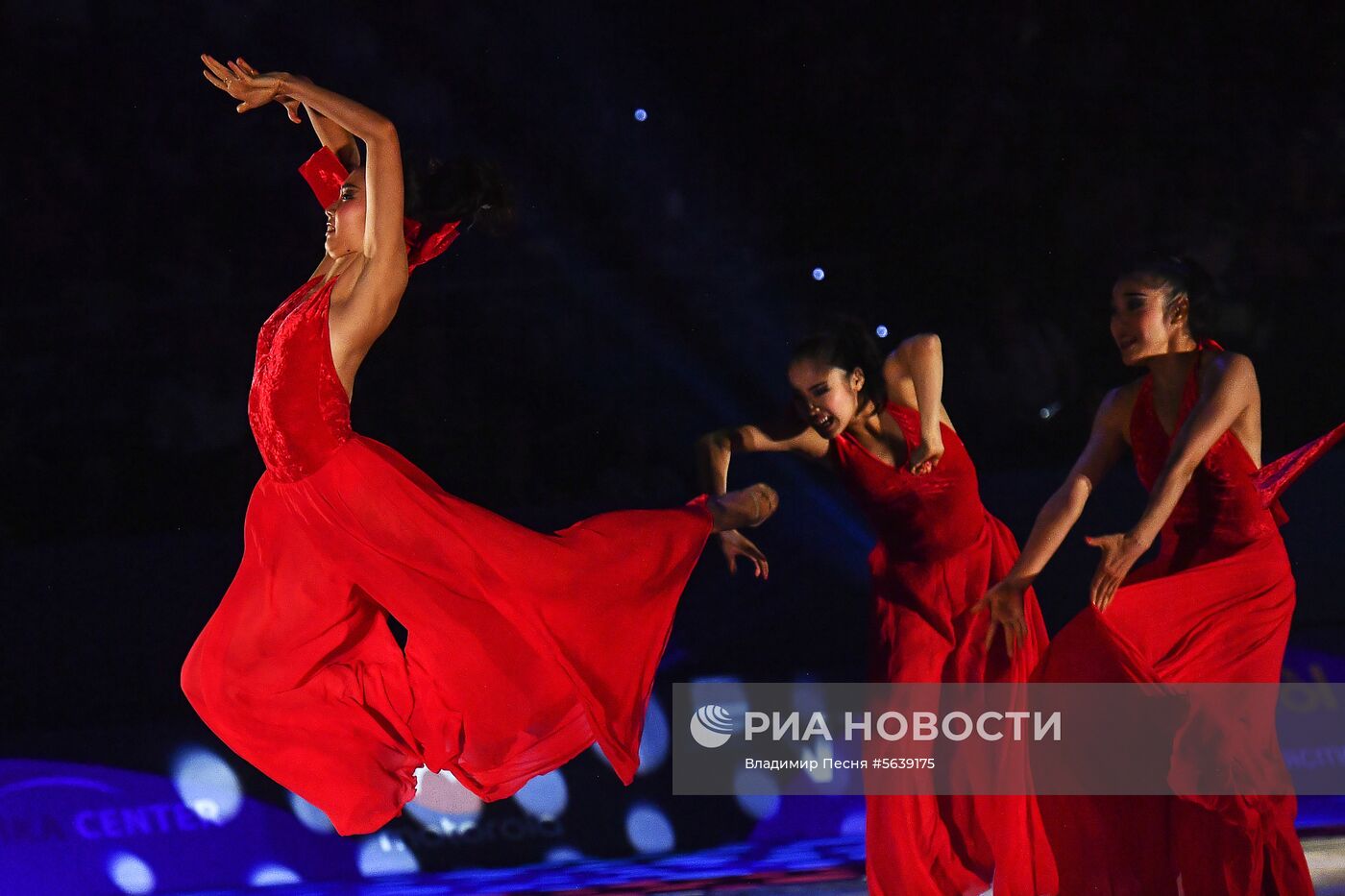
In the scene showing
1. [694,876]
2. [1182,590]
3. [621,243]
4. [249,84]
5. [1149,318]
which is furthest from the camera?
[621,243]

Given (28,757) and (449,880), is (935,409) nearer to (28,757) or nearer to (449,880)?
(449,880)

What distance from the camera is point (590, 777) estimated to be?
4352mm

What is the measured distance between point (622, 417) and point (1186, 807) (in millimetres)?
2277

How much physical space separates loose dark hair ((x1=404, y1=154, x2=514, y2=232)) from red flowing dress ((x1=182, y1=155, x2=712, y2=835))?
0.97 ft

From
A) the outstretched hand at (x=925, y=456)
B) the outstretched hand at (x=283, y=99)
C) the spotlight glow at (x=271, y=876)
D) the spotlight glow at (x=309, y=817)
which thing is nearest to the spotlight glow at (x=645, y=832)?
the spotlight glow at (x=309, y=817)

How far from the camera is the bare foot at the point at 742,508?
343 centimetres

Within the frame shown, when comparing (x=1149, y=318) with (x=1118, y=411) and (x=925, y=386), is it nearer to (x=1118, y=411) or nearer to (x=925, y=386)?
(x=1118, y=411)

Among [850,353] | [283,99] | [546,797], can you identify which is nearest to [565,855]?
[546,797]

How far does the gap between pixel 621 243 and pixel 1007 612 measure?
2157 millimetres

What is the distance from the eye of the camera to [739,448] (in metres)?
3.55

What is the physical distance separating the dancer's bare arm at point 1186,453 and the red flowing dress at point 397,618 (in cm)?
94

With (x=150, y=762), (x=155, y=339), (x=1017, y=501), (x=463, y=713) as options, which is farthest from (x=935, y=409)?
(x=155, y=339)

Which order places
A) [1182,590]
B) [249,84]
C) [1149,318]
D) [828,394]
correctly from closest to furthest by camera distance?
1. [249,84]
2. [1182,590]
3. [1149,318]
4. [828,394]

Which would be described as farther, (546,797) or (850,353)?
(546,797)
